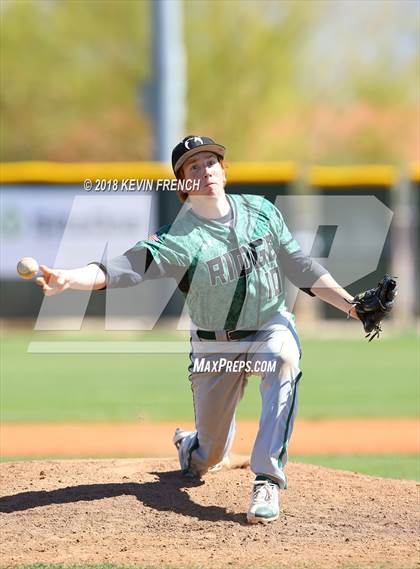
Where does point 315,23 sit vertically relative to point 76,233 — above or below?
above

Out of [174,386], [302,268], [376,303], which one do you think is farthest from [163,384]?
[376,303]

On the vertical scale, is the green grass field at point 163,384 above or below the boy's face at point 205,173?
below

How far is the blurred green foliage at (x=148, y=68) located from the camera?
34531 millimetres

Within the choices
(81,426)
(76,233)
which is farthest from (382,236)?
(81,426)

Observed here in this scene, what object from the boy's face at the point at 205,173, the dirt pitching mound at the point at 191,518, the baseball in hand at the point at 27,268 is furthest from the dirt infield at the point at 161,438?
the baseball in hand at the point at 27,268

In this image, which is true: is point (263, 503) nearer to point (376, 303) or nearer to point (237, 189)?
point (376, 303)

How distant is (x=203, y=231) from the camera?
5590mm

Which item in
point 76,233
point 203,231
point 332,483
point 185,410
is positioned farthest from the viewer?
point 76,233

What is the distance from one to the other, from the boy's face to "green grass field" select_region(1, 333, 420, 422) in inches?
180

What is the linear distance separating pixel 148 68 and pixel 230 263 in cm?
2882

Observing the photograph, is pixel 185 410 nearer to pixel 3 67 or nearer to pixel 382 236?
pixel 382 236

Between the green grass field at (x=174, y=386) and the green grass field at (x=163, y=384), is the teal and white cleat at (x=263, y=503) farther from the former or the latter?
the green grass field at (x=163, y=384)

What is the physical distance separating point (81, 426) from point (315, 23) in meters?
28.6

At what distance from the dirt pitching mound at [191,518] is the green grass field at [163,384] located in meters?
3.62
